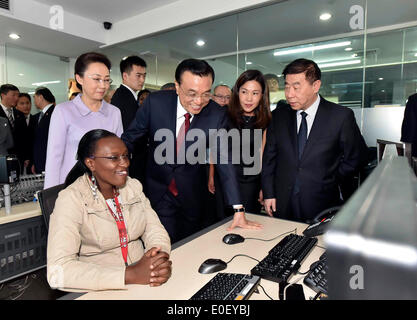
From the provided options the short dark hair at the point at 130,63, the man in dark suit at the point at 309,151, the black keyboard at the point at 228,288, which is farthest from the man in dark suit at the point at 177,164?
the short dark hair at the point at 130,63

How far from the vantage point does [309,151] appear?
1.87 m

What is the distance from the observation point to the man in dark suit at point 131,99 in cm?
278

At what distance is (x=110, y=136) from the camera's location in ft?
4.34

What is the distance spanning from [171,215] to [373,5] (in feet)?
9.73

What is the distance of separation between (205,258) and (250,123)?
123 centimetres

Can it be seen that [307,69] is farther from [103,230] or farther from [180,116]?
[103,230]

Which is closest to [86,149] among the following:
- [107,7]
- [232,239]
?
[232,239]

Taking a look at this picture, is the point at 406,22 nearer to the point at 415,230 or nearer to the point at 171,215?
the point at 171,215

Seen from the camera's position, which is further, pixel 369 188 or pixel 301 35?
pixel 301 35

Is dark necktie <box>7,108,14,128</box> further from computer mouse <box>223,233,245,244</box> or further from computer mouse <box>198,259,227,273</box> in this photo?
computer mouse <box>198,259,227,273</box>

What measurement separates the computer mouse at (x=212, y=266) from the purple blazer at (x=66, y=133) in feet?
3.79

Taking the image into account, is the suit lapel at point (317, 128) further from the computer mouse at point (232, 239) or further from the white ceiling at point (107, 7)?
the white ceiling at point (107, 7)

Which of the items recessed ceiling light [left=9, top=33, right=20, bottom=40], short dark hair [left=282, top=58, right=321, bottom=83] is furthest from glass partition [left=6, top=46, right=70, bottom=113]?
short dark hair [left=282, top=58, right=321, bottom=83]

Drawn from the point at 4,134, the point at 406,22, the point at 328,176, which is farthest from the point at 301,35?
the point at 4,134
